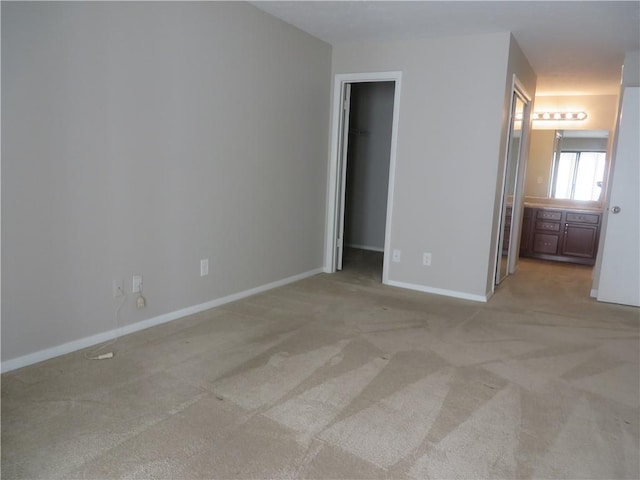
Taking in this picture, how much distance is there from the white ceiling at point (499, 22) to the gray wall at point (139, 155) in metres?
0.32

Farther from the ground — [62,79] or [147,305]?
[62,79]

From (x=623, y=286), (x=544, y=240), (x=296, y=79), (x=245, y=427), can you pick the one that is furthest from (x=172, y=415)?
(x=544, y=240)

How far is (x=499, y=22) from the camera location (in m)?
3.48

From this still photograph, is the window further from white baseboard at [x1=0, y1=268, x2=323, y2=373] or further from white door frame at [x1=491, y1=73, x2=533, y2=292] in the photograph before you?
white baseboard at [x1=0, y1=268, x2=323, y2=373]

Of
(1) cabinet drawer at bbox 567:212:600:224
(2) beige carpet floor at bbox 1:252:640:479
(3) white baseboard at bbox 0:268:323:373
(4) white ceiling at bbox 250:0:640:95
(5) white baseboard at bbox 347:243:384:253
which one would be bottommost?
(2) beige carpet floor at bbox 1:252:640:479

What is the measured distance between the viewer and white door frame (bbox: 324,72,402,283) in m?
4.27

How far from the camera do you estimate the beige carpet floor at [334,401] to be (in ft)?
5.62

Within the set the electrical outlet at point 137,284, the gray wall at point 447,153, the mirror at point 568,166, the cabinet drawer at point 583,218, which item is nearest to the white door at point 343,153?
the gray wall at point 447,153

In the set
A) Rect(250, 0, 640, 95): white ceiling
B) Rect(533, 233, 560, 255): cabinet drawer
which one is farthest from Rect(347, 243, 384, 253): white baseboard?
Rect(250, 0, 640, 95): white ceiling

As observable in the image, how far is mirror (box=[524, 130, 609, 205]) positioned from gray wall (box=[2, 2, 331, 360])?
409cm

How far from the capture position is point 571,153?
20.8ft

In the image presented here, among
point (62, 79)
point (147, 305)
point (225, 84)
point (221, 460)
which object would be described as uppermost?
point (225, 84)

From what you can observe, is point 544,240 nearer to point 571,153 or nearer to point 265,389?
point 571,153

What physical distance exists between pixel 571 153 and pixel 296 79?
4.40 metres
